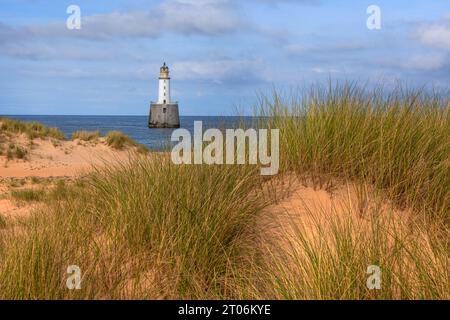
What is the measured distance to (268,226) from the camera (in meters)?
4.64

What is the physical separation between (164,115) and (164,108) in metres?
0.87

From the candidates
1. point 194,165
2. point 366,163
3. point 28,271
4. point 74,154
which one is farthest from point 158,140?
point 74,154

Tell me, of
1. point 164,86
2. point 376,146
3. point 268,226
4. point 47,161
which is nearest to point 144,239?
point 268,226

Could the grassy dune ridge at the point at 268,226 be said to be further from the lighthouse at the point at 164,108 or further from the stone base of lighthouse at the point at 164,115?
the stone base of lighthouse at the point at 164,115

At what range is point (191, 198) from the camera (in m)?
4.37

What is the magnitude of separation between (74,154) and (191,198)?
17.4m

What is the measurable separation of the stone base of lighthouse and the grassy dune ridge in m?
51.0

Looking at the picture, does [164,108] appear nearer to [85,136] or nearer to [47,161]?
[85,136]

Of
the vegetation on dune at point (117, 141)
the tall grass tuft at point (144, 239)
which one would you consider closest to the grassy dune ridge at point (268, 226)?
the tall grass tuft at point (144, 239)

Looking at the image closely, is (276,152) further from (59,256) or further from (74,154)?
(74,154)

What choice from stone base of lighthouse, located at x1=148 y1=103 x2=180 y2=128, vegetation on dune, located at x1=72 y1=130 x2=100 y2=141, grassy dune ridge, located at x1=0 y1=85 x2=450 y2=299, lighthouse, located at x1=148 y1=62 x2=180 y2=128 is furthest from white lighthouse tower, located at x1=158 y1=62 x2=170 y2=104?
grassy dune ridge, located at x1=0 y1=85 x2=450 y2=299

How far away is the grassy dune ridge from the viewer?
3.32 metres

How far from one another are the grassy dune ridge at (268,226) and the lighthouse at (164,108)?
4646cm

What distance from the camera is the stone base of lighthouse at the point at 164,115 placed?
56562 mm
